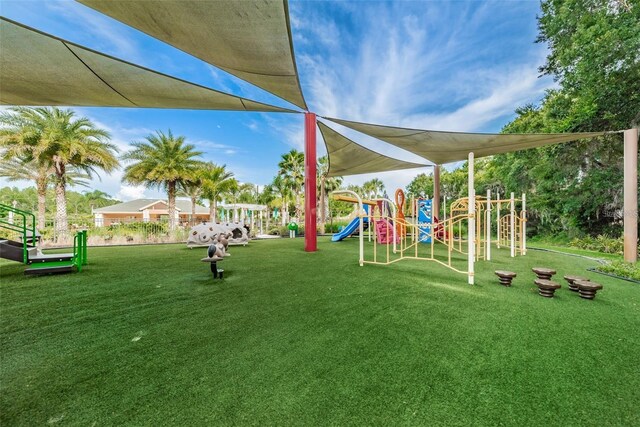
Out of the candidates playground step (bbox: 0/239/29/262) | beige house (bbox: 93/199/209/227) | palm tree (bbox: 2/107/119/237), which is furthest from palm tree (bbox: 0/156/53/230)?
beige house (bbox: 93/199/209/227)

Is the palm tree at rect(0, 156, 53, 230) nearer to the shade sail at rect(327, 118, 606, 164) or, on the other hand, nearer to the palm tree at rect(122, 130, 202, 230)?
the palm tree at rect(122, 130, 202, 230)

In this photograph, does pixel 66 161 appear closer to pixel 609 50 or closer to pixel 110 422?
pixel 110 422

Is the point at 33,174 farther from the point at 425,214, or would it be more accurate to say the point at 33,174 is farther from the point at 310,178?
the point at 425,214

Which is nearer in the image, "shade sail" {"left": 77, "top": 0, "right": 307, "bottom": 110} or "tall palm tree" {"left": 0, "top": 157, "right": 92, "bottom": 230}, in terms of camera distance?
"shade sail" {"left": 77, "top": 0, "right": 307, "bottom": 110}

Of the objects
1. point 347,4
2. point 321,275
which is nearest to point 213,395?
point 321,275

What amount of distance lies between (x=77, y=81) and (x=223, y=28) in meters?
2.68

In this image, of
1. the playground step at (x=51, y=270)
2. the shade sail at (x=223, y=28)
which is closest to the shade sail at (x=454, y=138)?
the shade sail at (x=223, y=28)

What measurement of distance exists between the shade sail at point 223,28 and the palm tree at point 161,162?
1331cm

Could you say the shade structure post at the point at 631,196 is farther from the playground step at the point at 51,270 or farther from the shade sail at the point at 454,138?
the playground step at the point at 51,270

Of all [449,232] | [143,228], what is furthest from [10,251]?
[449,232]

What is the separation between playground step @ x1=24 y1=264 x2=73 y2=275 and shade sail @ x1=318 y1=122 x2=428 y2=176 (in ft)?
20.0

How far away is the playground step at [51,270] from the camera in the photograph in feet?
13.0

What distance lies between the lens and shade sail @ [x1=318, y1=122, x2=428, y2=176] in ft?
24.6

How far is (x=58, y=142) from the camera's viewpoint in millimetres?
10641
